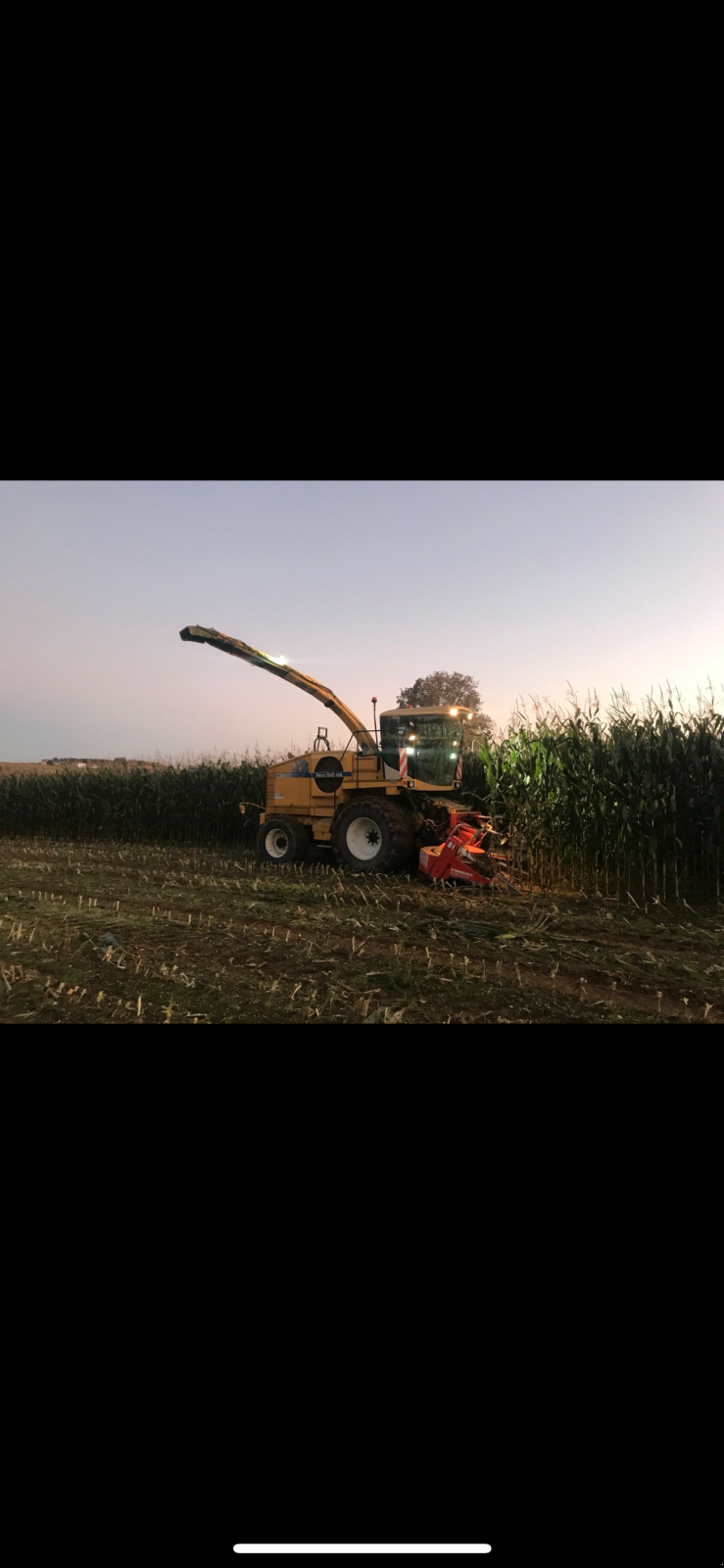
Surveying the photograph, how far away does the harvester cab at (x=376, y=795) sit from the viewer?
8.13m

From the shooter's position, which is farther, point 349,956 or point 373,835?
point 373,835

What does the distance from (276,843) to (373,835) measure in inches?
84.9

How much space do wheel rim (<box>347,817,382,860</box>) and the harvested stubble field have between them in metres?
0.51

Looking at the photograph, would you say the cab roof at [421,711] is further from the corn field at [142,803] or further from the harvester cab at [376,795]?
the corn field at [142,803]

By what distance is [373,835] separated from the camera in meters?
8.23

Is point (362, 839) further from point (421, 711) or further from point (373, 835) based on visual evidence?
point (421, 711)

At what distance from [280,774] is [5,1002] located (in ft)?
21.0

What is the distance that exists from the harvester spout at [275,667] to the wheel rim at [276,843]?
1.73 meters

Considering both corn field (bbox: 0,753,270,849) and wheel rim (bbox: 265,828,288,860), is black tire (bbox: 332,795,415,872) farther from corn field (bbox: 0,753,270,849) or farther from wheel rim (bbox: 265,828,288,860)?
corn field (bbox: 0,753,270,849)

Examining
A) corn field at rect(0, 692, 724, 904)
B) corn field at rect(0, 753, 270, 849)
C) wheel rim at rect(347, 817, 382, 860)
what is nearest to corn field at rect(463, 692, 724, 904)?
corn field at rect(0, 692, 724, 904)

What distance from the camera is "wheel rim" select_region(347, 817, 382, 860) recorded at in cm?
830

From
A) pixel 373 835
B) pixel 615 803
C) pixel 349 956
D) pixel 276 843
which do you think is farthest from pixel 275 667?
pixel 349 956

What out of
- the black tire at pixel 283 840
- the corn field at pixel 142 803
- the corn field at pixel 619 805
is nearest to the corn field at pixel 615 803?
the corn field at pixel 619 805

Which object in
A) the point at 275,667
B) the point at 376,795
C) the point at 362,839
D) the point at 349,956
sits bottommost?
the point at 349,956
